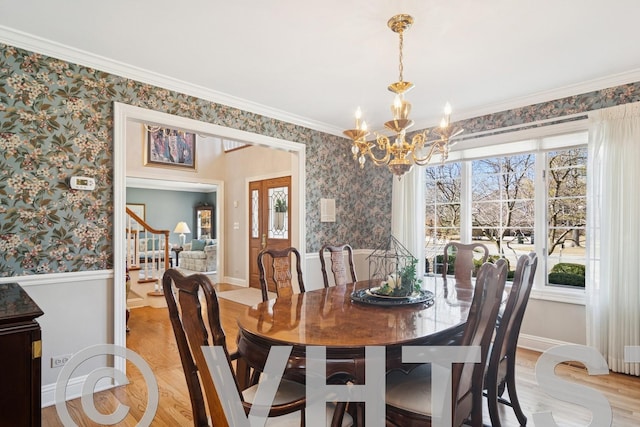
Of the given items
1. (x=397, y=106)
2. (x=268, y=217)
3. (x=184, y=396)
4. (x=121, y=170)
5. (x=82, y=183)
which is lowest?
(x=184, y=396)

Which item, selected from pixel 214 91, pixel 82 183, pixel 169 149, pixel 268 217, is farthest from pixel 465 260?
pixel 169 149

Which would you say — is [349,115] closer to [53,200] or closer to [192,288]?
[53,200]

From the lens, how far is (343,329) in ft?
5.63

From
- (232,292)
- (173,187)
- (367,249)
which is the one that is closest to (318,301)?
(367,249)

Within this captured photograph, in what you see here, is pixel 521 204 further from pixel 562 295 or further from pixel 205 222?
pixel 205 222

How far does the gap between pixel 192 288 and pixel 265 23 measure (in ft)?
6.12

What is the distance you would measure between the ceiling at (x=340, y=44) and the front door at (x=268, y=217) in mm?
2794

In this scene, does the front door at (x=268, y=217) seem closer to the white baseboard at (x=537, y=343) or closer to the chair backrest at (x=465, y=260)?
the chair backrest at (x=465, y=260)

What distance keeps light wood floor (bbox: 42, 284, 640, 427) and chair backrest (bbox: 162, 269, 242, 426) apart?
3.97 feet

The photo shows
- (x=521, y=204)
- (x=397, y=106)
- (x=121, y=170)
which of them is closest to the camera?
(x=397, y=106)

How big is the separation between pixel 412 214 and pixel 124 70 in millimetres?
3386

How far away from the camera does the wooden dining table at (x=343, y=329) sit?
1508mm

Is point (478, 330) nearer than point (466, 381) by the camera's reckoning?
Yes

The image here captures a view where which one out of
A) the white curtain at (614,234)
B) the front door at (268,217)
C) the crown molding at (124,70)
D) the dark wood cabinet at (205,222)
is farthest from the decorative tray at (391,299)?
the dark wood cabinet at (205,222)
